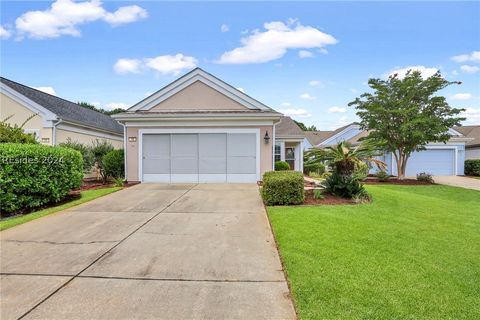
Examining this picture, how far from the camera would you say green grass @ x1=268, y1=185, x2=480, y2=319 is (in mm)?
2619

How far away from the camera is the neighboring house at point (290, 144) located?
1781cm

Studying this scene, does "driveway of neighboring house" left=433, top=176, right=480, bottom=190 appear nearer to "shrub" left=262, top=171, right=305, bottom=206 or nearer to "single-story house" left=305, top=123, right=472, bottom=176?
"single-story house" left=305, top=123, right=472, bottom=176

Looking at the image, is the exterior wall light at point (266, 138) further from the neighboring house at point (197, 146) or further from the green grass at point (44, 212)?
the green grass at point (44, 212)

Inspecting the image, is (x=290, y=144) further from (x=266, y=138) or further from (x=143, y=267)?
(x=143, y=267)

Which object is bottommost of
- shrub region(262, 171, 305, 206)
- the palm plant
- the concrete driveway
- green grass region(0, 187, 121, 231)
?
the concrete driveway

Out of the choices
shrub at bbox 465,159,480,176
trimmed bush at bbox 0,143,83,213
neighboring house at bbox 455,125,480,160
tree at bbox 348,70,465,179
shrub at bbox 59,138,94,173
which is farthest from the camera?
neighboring house at bbox 455,125,480,160

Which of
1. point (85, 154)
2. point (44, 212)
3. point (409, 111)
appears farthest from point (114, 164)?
point (409, 111)

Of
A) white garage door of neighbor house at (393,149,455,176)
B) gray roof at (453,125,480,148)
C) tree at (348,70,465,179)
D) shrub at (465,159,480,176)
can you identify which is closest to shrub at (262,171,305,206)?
tree at (348,70,465,179)

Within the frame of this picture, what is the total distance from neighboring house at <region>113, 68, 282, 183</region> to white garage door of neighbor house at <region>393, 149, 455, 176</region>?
45.7ft

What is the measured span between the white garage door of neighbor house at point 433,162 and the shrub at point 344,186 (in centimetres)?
1444

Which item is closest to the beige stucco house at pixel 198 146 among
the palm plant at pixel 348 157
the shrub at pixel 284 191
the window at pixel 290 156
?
the palm plant at pixel 348 157

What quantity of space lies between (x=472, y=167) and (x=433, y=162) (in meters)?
3.34

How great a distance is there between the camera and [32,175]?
276 inches

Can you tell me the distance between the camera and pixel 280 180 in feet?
24.5
